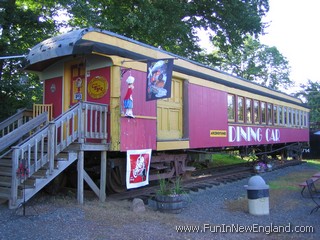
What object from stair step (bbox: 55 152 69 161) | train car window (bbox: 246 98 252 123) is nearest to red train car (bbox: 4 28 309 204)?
stair step (bbox: 55 152 69 161)

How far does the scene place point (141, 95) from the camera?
26.8ft

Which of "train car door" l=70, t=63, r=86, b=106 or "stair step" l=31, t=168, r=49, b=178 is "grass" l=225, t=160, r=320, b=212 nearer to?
"stair step" l=31, t=168, r=49, b=178

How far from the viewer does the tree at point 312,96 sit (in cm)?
3809

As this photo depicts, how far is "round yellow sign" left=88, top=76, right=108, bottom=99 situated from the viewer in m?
7.75

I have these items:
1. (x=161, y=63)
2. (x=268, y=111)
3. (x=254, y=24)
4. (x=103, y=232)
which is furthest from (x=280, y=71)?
(x=103, y=232)

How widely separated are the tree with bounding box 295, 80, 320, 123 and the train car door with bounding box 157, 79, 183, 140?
32069mm

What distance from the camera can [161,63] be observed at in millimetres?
7438

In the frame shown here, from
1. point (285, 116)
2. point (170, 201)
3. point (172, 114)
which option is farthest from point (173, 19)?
point (170, 201)

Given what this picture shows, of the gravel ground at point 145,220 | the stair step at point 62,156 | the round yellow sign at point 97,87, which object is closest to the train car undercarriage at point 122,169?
the gravel ground at point 145,220

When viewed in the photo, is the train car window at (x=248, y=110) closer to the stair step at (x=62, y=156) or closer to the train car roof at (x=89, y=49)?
the train car roof at (x=89, y=49)

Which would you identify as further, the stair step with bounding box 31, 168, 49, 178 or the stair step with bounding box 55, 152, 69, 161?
the stair step with bounding box 55, 152, 69, 161

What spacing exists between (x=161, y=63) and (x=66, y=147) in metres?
2.63

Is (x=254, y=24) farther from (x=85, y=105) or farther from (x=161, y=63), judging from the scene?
(x=85, y=105)

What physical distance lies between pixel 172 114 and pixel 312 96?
3349 centimetres
